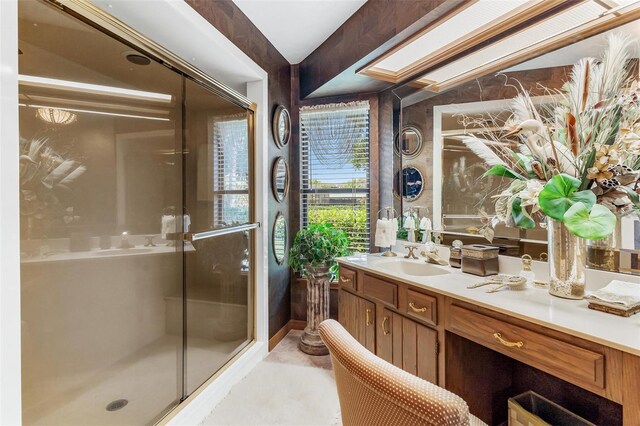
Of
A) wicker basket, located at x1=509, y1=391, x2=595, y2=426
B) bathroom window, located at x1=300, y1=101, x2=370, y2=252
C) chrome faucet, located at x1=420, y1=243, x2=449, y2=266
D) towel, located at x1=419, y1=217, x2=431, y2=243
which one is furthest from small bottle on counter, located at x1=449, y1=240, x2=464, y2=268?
bathroom window, located at x1=300, y1=101, x2=370, y2=252

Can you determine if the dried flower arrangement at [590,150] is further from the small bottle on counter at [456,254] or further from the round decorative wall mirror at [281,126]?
the round decorative wall mirror at [281,126]

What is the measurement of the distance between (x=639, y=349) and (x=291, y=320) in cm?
274

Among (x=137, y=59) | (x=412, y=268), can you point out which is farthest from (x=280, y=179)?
(x=137, y=59)

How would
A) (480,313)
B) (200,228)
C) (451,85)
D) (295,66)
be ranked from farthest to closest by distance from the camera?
1. (295,66)
2. (451,85)
3. (200,228)
4. (480,313)

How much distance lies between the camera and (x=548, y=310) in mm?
1186

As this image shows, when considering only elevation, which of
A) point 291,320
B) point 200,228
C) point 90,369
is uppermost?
point 200,228

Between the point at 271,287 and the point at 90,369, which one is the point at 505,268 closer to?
the point at 271,287

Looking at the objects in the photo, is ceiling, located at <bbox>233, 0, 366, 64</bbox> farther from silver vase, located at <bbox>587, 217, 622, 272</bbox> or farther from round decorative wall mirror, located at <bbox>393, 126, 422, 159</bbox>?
silver vase, located at <bbox>587, 217, 622, 272</bbox>

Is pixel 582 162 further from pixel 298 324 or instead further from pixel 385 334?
pixel 298 324

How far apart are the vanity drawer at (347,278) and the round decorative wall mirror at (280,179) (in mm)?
983

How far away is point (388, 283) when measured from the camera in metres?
1.86

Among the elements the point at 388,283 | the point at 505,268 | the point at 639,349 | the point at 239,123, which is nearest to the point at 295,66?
the point at 239,123

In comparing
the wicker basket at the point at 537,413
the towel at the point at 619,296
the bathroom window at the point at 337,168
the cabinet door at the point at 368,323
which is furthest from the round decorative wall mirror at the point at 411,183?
the wicker basket at the point at 537,413

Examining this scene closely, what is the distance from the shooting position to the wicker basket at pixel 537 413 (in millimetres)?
1378
